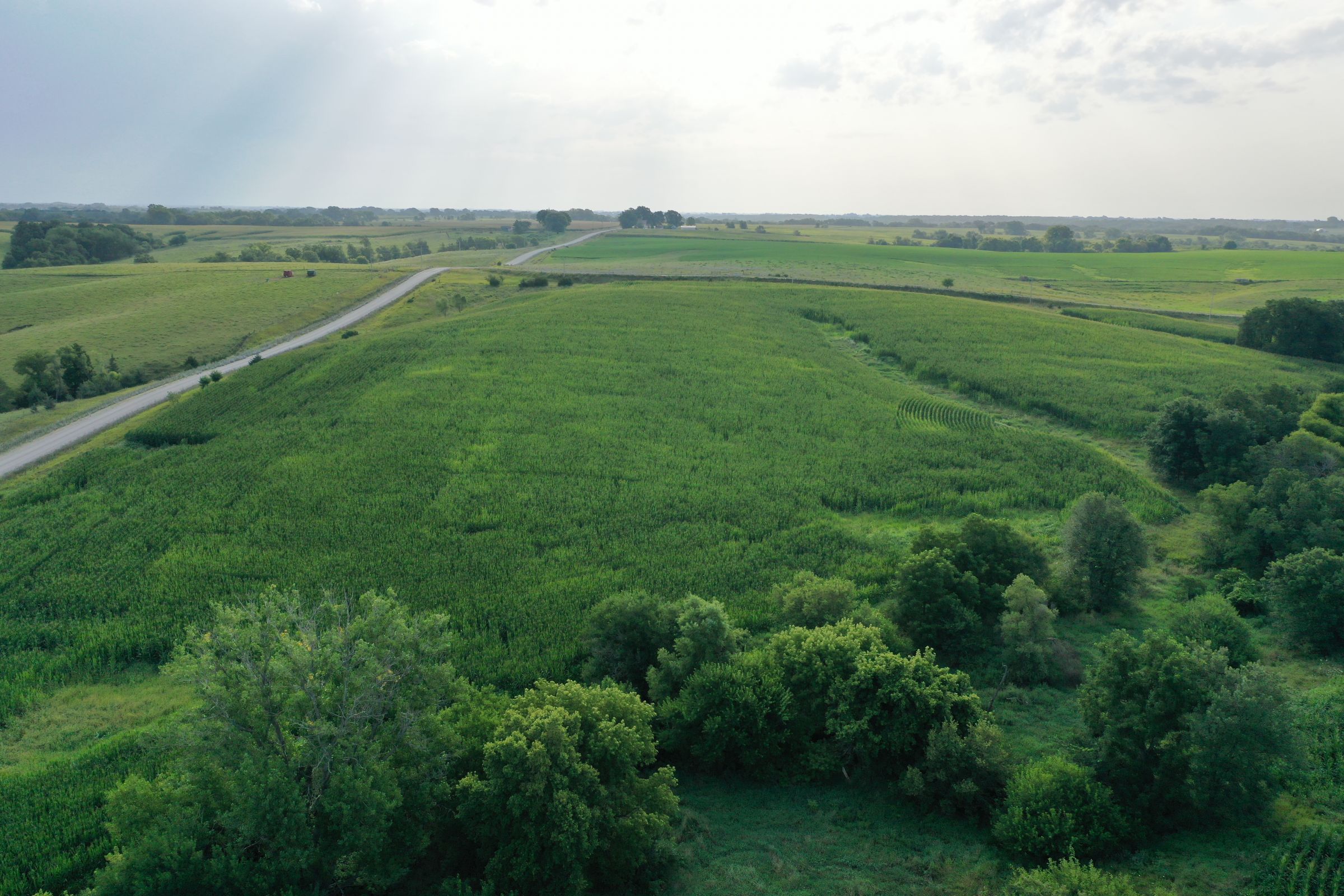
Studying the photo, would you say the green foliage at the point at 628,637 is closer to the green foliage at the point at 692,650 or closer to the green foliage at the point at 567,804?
the green foliage at the point at 692,650

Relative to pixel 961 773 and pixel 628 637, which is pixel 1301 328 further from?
pixel 628 637

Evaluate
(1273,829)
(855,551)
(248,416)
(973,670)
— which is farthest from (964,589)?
(248,416)

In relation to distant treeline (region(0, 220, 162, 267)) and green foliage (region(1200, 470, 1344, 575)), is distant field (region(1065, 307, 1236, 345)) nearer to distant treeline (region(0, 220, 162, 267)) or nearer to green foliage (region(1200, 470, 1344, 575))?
green foliage (region(1200, 470, 1344, 575))

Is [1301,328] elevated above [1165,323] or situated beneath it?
situated beneath

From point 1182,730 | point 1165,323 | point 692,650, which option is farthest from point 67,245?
point 1165,323

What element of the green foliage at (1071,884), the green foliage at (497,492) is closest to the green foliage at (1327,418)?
the green foliage at (497,492)

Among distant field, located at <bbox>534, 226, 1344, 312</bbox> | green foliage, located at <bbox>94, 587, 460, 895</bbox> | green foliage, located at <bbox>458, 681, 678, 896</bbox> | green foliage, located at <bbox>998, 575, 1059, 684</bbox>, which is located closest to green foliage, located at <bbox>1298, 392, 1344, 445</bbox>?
green foliage, located at <bbox>998, 575, 1059, 684</bbox>
